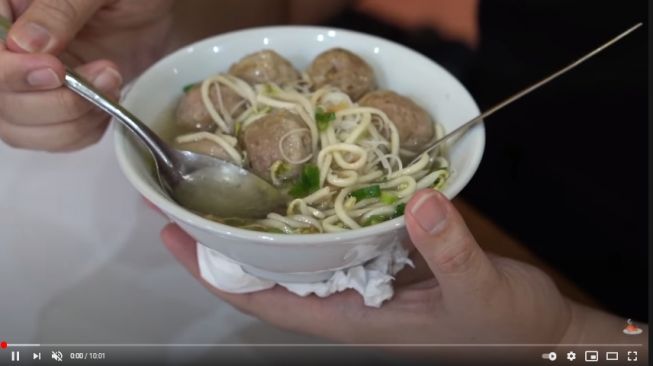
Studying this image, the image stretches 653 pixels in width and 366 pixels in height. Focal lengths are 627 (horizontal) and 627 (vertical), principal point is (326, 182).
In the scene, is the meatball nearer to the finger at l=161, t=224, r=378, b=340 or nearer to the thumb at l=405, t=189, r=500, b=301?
the finger at l=161, t=224, r=378, b=340

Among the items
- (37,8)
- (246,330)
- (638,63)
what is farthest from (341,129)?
(638,63)

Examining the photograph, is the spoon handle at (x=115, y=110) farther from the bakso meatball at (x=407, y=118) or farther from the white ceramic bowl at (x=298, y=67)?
the bakso meatball at (x=407, y=118)

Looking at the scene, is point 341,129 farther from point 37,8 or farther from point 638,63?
point 638,63

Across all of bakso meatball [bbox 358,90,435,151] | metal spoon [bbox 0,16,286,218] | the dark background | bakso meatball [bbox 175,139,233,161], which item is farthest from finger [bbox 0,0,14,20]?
the dark background

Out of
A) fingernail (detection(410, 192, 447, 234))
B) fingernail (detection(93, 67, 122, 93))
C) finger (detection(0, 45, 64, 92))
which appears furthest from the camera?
fingernail (detection(93, 67, 122, 93))

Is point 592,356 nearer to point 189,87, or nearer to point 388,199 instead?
point 388,199

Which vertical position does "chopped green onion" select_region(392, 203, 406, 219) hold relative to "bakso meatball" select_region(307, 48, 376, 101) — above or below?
below
